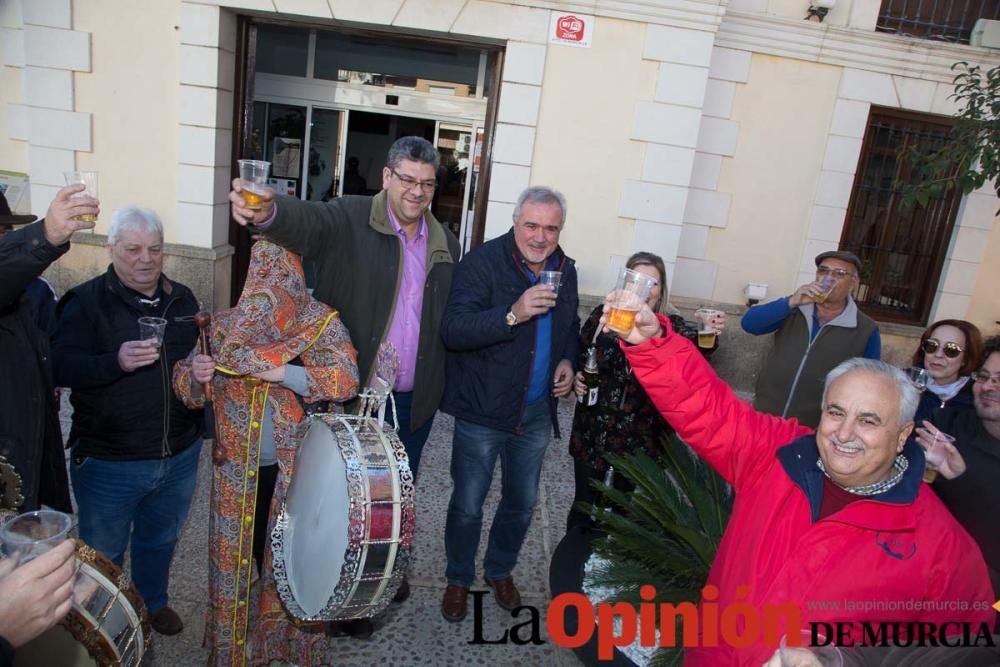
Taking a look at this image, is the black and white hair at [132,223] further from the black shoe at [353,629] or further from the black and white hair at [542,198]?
the black shoe at [353,629]

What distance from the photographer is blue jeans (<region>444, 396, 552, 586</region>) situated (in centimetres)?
331

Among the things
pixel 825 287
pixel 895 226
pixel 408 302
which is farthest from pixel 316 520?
pixel 895 226

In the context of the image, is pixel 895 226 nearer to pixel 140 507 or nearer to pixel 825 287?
pixel 825 287

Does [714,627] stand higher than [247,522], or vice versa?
[714,627]

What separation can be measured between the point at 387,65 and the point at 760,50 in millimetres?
4613

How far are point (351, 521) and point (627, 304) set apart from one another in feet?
3.47

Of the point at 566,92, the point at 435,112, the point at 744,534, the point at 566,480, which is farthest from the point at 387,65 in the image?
the point at 744,534

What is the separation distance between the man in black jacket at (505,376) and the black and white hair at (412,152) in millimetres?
482

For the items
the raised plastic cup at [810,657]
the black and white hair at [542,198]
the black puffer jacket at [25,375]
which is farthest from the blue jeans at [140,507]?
the raised plastic cup at [810,657]

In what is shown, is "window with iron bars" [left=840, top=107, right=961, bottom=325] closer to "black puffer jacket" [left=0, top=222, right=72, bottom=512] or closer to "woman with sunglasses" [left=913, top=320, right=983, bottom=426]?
"woman with sunglasses" [left=913, top=320, right=983, bottom=426]

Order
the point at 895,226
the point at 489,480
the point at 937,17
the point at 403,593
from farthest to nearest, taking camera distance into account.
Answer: the point at 895,226 < the point at 937,17 < the point at 403,593 < the point at 489,480

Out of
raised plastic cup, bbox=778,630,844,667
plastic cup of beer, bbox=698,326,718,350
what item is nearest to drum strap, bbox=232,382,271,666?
raised plastic cup, bbox=778,630,844,667

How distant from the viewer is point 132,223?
2.74 meters

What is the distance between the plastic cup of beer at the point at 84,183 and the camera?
209 centimetres
